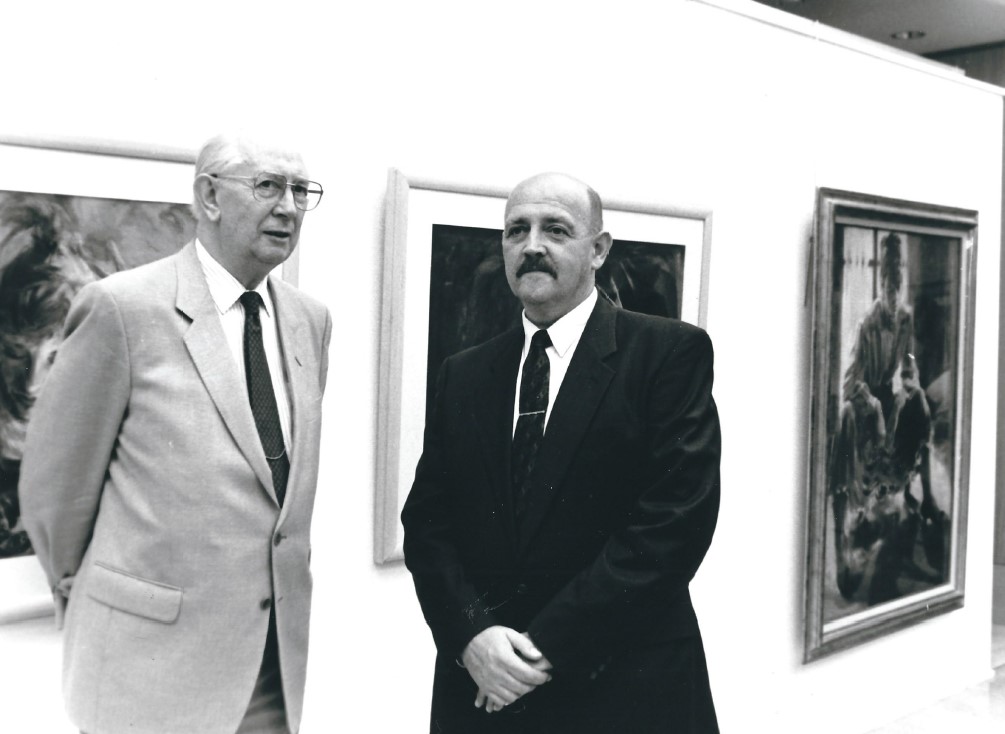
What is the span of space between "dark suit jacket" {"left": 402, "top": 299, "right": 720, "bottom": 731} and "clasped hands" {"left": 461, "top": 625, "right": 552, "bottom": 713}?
4 centimetres

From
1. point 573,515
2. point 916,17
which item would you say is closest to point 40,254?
point 573,515

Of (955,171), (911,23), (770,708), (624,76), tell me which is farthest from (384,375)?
(911,23)

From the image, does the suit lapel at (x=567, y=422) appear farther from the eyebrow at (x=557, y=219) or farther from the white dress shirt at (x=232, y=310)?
the white dress shirt at (x=232, y=310)

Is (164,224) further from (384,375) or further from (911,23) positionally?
(911,23)

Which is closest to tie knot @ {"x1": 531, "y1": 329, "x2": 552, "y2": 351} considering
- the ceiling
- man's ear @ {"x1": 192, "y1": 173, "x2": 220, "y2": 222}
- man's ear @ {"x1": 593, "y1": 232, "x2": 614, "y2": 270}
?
man's ear @ {"x1": 593, "y1": 232, "x2": 614, "y2": 270}

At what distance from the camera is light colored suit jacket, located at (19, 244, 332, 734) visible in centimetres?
270

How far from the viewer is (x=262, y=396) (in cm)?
289

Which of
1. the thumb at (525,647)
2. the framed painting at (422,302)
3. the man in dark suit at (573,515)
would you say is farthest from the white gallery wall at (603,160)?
the thumb at (525,647)

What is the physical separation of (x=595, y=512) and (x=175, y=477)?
3.91 feet

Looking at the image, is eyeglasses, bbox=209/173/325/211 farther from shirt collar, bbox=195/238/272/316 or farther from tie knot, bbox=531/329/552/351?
tie knot, bbox=531/329/552/351

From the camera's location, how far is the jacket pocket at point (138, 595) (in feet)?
8.82

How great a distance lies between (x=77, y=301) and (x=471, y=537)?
4.32 ft

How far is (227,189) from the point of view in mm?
2785

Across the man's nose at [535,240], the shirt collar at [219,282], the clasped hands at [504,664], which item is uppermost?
the man's nose at [535,240]
